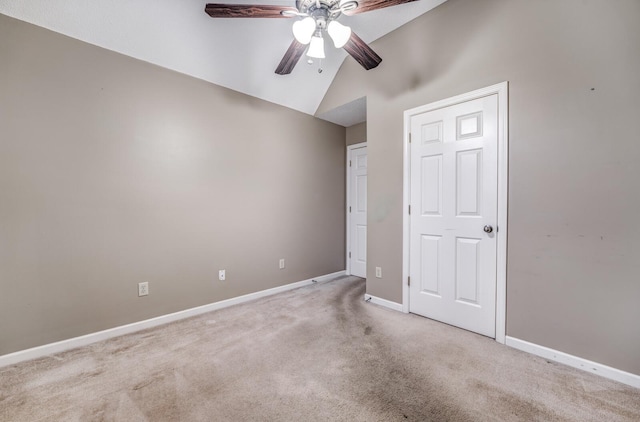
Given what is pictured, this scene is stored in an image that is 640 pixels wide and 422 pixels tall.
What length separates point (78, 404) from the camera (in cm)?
145

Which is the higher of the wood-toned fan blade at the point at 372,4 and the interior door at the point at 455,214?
the wood-toned fan blade at the point at 372,4

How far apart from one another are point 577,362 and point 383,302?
1550 millimetres

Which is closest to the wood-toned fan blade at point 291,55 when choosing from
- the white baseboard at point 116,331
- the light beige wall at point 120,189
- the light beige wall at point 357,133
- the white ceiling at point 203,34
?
the white ceiling at point 203,34

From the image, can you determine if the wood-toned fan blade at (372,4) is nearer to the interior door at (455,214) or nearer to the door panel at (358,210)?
the interior door at (455,214)

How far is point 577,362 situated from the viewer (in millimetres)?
1766

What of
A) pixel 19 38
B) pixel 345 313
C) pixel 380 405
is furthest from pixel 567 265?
pixel 19 38

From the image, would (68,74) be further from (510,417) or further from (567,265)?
(567,265)

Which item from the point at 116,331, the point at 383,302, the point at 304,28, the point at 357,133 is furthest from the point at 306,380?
the point at 357,133

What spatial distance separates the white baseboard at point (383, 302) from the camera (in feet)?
9.15

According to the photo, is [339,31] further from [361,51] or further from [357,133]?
[357,133]

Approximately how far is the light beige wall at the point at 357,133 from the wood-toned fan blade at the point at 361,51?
1612mm

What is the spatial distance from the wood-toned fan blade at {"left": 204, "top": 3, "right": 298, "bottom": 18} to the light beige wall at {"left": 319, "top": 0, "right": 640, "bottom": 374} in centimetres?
160

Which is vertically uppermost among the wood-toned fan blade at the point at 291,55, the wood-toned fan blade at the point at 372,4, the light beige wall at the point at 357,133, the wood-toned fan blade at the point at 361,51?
the wood-toned fan blade at the point at 372,4

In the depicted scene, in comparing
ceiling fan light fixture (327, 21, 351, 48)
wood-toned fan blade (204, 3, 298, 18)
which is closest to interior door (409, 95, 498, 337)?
ceiling fan light fixture (327, 21, 351, 48)
